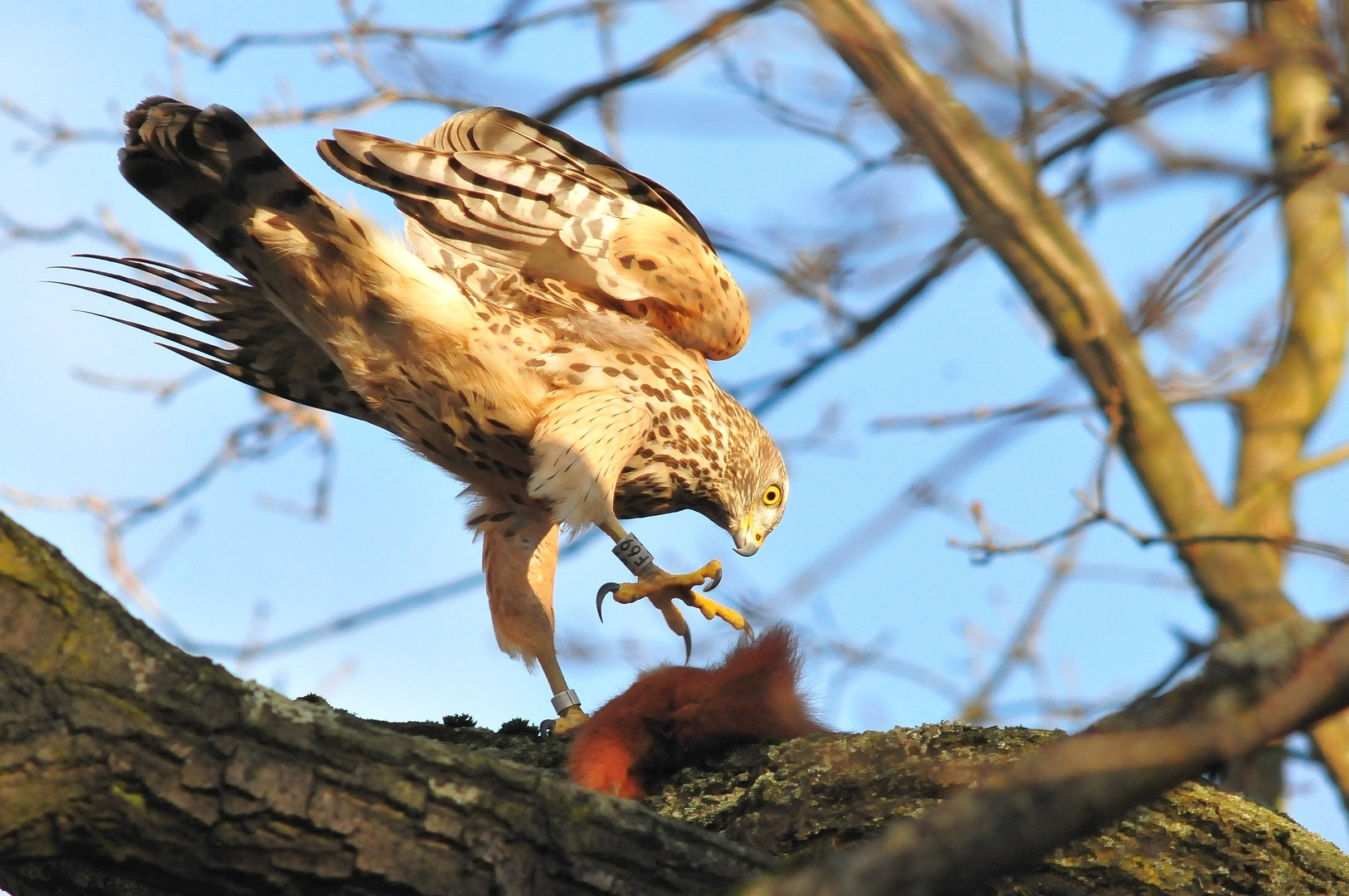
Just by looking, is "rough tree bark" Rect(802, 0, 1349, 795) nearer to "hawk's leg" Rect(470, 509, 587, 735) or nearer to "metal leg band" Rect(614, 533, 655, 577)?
"metal leg band" Rect(614, 533, 655, 577)

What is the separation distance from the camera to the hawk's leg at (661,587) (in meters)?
4.02

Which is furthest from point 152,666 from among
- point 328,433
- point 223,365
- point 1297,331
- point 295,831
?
point 328,433

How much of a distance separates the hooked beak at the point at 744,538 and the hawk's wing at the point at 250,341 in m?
1.36

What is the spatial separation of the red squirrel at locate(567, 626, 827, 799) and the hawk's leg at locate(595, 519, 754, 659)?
1.18m

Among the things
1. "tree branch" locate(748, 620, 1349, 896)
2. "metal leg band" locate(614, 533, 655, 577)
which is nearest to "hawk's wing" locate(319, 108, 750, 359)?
"metal leg band" locate(614, 533, 655, 577)

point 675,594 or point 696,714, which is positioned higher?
point 675,594

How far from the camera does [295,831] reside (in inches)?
70.7

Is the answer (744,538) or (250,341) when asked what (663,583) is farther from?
(250,341)

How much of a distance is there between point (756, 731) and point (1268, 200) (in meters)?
1.57

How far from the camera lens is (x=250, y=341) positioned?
445 centimetres

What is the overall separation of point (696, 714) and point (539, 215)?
194cm

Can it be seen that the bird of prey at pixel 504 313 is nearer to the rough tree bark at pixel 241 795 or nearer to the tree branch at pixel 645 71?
the tree branch at pixel 645 71

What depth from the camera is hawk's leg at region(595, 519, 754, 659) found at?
402 centimetres

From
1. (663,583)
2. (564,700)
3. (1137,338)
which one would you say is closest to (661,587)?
(663,583)
